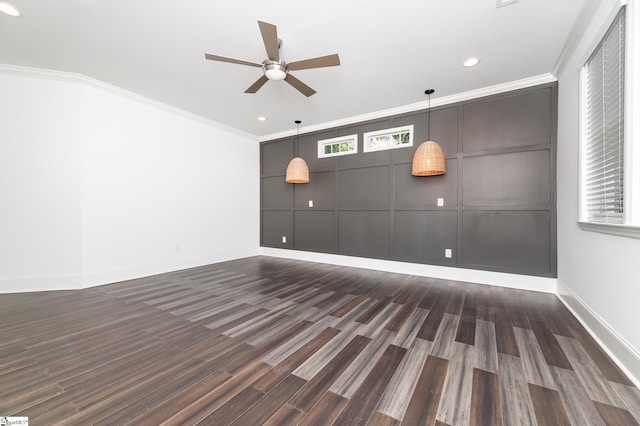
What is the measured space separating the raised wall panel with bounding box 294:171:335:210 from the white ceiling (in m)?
1.83

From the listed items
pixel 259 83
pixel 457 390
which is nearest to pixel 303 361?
pixel 457 390

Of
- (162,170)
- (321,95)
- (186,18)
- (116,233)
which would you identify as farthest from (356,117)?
(116,233)

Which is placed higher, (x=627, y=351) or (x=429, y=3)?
(x=429, y=3)

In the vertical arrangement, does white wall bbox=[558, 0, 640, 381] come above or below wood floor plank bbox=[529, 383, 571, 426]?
above

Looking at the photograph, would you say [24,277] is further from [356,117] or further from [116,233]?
[356,117]

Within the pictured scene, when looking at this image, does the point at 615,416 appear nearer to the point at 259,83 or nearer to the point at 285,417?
the point at 285,417

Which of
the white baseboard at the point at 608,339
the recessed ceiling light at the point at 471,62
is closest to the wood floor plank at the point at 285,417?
the white baseboard at the point at 608,339

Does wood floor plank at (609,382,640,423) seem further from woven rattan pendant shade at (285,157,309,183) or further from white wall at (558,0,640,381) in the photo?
woven rattan pendant shade at (285,157,309,183)

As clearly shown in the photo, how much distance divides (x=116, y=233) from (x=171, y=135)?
2017 mm

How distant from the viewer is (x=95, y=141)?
370cm

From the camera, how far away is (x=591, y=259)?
92.7 inches

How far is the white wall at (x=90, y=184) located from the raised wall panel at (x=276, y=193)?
1664 millimetres

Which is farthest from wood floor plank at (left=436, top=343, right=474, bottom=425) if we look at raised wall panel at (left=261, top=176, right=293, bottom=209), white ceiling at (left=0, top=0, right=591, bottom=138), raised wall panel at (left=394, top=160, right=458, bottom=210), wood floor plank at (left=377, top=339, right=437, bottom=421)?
raised wall panel at (left=261, top=176, right=293, bottom=209)

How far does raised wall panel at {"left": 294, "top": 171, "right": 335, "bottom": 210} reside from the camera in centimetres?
534
